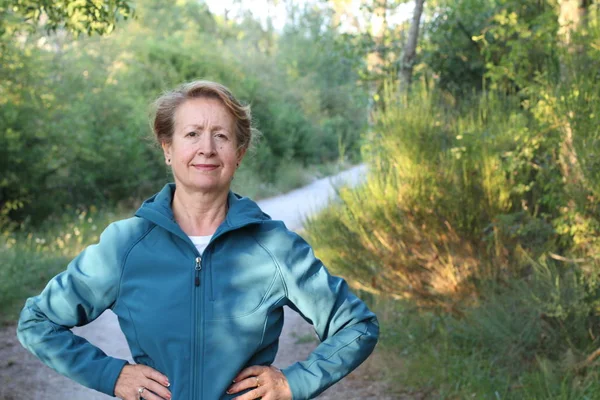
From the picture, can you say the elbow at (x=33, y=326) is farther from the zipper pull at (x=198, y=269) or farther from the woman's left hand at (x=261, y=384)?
the woman's left hand at (x=261, y=384)

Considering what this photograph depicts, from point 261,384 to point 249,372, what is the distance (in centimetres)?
5

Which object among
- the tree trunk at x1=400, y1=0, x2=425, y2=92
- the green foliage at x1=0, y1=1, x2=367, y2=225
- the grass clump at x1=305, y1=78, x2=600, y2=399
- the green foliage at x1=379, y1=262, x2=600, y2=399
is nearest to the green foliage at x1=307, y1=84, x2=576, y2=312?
the grass clump at x1=305, y1=78, x2=600, y2=399

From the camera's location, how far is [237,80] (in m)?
28.6

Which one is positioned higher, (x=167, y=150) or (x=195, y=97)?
(x=195, y=97)

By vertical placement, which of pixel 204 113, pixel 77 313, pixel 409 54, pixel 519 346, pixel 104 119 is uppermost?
pixel 204 113

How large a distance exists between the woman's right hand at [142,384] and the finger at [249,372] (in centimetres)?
20

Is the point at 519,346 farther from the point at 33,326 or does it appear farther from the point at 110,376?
the point at 33,326

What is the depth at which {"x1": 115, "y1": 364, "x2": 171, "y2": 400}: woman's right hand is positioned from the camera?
239 cm

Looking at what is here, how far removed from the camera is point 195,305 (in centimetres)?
239

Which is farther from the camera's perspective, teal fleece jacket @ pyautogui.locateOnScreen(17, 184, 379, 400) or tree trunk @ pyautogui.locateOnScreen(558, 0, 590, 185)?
tree trunk @ pyautogui.locateOnScreen(558, 0, 590, 185)

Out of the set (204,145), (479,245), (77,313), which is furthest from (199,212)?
(479,245)

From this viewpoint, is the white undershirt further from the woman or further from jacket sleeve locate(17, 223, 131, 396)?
jacket sleeve locate(17, 223, 131, 396)

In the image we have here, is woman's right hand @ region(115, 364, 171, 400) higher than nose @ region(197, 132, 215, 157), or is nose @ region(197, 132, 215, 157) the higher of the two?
nose @ region(197, 132, 215, 157)

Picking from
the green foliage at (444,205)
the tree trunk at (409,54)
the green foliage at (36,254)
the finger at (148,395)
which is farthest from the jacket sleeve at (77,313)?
the green foliage at (36,254)
